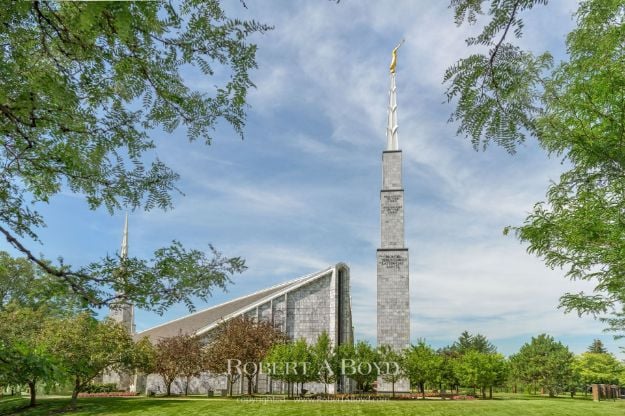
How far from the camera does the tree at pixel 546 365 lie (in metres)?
48.9

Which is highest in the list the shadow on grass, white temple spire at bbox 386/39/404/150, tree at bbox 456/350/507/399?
white temple spire at bbox 386/39/404/150

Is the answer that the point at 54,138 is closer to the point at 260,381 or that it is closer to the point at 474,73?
the point at 474,73

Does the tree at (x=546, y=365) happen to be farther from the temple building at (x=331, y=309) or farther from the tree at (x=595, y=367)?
the temple building at (x=331, y=309)

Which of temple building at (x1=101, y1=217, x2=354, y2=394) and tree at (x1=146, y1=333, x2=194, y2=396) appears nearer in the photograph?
tree at (x1=146, y1=333, x2=194, y2=396)

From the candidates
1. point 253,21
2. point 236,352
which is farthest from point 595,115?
point 236,352

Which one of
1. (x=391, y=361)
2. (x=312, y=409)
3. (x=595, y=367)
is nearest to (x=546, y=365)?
(x=595, y=367)

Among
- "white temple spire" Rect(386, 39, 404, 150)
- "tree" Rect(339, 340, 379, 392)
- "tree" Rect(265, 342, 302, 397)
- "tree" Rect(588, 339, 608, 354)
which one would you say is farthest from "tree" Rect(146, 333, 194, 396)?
"tree" Rect(588, 339, 608, 354)

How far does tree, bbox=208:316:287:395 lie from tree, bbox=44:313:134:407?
24.8ft

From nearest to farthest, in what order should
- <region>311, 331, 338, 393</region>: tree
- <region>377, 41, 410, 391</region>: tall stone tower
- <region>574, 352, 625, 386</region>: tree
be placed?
1. <region>311, 331, 338, 393</region>: tree
2. <region>377, 41, 410, 391</region>: tall stone tower
3. <region>574, 352, 625, 386</region>: tree

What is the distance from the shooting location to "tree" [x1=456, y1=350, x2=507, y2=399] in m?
37.3

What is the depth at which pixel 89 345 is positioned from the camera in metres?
30.8

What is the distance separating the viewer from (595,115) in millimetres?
11641

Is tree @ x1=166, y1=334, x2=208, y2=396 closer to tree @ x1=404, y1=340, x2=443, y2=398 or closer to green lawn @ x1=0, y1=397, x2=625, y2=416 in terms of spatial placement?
green lawn @ x1=0, y1=397, x2=625, y2=416

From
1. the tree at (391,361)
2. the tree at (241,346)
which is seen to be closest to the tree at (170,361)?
the tree at (241,346)
